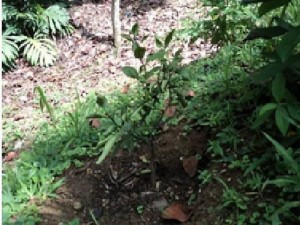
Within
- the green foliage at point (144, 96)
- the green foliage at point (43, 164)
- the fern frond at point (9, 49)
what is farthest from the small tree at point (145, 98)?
the fern frond at point (9, 49)

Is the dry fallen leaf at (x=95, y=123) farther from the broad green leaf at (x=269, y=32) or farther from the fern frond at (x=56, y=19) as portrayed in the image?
the fern frond at (x=56, y=19)

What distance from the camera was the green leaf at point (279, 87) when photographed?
83.0 inches

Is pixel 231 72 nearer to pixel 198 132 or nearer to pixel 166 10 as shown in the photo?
pixel 198 132

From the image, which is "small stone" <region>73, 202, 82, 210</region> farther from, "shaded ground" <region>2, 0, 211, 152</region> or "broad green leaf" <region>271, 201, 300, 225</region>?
"shaded ground" <region>2, 0, 211, 152</region>

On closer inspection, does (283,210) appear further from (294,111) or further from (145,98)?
(145,98)

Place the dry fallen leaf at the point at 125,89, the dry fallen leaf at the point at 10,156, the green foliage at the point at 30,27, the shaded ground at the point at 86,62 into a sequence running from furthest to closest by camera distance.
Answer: the green foliage at the point at 30,27 → the shaded ground at the point at 86,62 → the dry fallen leaf at the point at 125,89 → the dry fallen leaf at the point at 10,156

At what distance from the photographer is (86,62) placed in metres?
5.14

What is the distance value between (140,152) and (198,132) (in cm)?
36

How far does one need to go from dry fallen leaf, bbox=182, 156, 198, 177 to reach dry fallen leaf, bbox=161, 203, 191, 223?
232mm

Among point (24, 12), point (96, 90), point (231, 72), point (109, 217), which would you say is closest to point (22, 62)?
point (24, 12)

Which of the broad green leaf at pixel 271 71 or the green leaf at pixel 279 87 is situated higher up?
the broad green leaf at pixel 271 71

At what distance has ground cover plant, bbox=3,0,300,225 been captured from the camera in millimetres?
2199

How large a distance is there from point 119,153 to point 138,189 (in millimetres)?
334

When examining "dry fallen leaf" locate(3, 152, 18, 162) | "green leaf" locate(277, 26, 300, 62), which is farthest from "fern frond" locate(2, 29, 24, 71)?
"green leaf" locate(277, 26, 300, 62)
